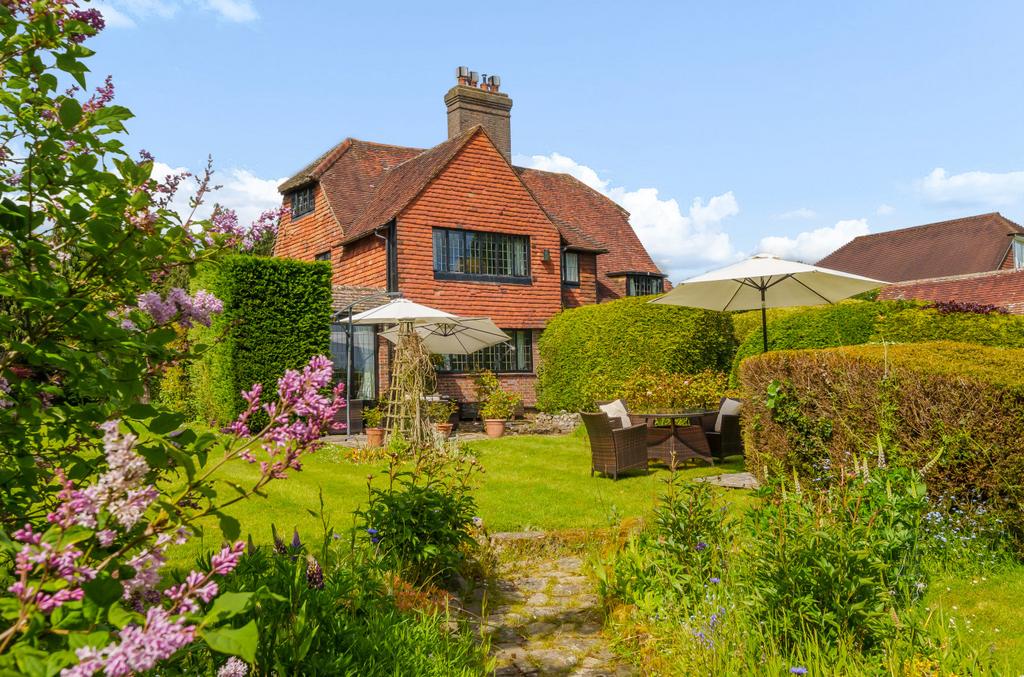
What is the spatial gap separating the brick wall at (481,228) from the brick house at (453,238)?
0.03 meters

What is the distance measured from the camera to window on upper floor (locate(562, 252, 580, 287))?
987 inches

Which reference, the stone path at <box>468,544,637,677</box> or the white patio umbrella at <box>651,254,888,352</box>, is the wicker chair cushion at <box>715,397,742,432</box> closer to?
the white patio umbrella at <box>651,254,888,352</box>

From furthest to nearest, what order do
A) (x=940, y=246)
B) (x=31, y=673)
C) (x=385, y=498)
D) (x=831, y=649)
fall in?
(x=940, y=246) < (x=385, y=498) < (x=831, y=649) < (x=31, y=673)

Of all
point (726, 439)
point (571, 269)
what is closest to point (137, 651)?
point (726, 439)

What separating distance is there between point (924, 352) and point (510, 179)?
1708cm

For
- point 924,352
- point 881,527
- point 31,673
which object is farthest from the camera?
point 924,352

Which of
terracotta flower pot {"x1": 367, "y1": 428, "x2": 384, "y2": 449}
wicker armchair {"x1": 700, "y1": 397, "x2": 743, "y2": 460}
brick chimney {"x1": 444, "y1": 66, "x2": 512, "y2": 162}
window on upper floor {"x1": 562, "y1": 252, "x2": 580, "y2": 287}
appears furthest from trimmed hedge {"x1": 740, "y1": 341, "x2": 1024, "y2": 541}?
brick chimney {"x1": 444, "y1": 66, "x2": 512, "y2": 162}

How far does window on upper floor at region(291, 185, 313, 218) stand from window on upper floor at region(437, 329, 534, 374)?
8.56 m

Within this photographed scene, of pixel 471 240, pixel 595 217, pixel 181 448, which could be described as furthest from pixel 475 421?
pixel 181 448

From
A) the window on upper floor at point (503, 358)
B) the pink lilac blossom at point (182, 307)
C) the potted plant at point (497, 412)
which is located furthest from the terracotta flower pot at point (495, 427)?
the pink lilac blossom at point (182, 307)

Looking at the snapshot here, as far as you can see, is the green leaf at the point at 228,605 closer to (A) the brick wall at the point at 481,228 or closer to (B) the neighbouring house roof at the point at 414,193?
(A) the brick wall at the point at 481,228

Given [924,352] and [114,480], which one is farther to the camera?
[924,352]

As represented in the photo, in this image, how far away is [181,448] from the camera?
230cm

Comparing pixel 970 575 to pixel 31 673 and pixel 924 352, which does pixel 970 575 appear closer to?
pixel 924 352
